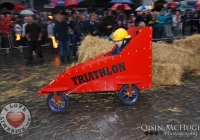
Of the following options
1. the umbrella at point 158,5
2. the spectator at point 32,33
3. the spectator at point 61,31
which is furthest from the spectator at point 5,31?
the umbrella at point 158,5

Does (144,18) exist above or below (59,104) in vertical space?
above

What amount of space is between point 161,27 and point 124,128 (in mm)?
10531

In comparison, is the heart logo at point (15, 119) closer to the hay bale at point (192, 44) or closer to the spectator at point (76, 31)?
the hay bale at point (192, 44)

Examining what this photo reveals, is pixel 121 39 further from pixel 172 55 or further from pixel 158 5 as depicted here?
pixel 158 5

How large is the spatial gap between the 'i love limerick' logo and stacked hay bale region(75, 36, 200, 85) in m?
3.36

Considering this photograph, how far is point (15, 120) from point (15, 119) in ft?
0.06

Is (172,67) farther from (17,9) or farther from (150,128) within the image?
(17,9)

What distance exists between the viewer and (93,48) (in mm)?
7879

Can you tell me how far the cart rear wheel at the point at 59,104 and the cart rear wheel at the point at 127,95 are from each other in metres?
1.16

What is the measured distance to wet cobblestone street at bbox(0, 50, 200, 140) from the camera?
13.9ft

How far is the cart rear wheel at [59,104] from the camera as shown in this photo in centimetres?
518

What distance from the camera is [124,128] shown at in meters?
4.39

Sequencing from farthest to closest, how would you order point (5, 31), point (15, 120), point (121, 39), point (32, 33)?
point (5, 31)
point (32, 33)
point (121, 39)
point (15, 120)

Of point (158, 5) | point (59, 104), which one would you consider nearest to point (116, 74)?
point (59, 104)
